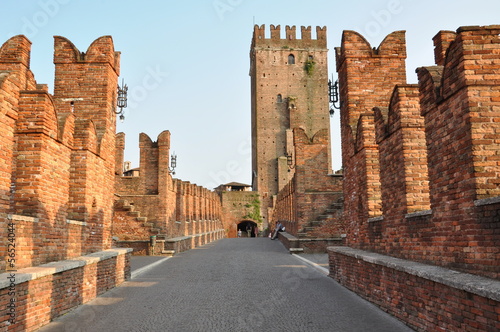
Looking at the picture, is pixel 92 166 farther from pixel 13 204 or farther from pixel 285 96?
pixel 285 96

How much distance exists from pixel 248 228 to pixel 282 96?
18.9 m

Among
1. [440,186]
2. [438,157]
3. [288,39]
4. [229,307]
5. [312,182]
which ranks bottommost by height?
[229,307]

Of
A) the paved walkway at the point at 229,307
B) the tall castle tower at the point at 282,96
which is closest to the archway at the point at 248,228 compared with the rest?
the tall castle tower at the point at 282,96

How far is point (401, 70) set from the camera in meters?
10.7

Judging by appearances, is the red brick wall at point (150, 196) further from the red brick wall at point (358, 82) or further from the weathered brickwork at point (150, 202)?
the red brick wall at point (358, 82)

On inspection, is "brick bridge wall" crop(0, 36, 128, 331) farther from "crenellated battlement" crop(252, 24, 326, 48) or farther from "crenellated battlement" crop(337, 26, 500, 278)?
"crenellated battlement" crop(252, 24, 326, 48)

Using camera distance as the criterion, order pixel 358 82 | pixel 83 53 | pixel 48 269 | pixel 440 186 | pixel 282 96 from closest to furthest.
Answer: pixel 440 186, pixel 48 269, pixel 358 82, pixel 83 53, pixel 282 96

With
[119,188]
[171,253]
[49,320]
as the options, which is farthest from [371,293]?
[119,188]

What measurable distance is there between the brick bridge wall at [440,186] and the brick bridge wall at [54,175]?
5.13 metres

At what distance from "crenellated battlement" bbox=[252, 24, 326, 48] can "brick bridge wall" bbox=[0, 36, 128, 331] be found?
1796 inches

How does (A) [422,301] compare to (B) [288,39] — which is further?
(B) [288,39]

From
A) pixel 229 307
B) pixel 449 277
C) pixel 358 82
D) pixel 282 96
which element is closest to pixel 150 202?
pixel 358 82

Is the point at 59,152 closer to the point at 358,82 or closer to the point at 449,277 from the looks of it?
the point at 449,277

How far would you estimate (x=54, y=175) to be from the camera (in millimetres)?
7504
